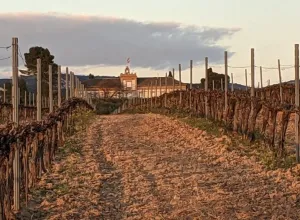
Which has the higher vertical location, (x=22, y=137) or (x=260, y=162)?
(x=22, y=137)

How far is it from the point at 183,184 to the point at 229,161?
2746mm

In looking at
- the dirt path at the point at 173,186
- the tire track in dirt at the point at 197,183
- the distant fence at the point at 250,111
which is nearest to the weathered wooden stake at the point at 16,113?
the dirt path at the point at 173,186

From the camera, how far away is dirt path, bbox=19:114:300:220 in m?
8.20

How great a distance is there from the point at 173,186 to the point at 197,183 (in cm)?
49

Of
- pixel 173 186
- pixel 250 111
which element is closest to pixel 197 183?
pixel 173 186

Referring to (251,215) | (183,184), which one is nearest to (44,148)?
(183,184)

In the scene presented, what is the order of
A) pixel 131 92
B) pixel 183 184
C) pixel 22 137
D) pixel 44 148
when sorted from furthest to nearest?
pixel 131 92, pixel 44 148, pixel 183 184, pixel 22 137

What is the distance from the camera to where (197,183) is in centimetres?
1017

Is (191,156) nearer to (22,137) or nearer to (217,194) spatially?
(217,194)

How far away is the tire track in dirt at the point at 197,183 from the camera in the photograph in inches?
322

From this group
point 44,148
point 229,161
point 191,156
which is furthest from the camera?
point 191,156

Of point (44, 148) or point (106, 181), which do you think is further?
point (44, 148)

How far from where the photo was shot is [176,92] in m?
33.0

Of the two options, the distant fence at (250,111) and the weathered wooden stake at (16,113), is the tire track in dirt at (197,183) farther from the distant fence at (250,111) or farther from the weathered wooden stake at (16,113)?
the weathered wooden stake at (16,113)
